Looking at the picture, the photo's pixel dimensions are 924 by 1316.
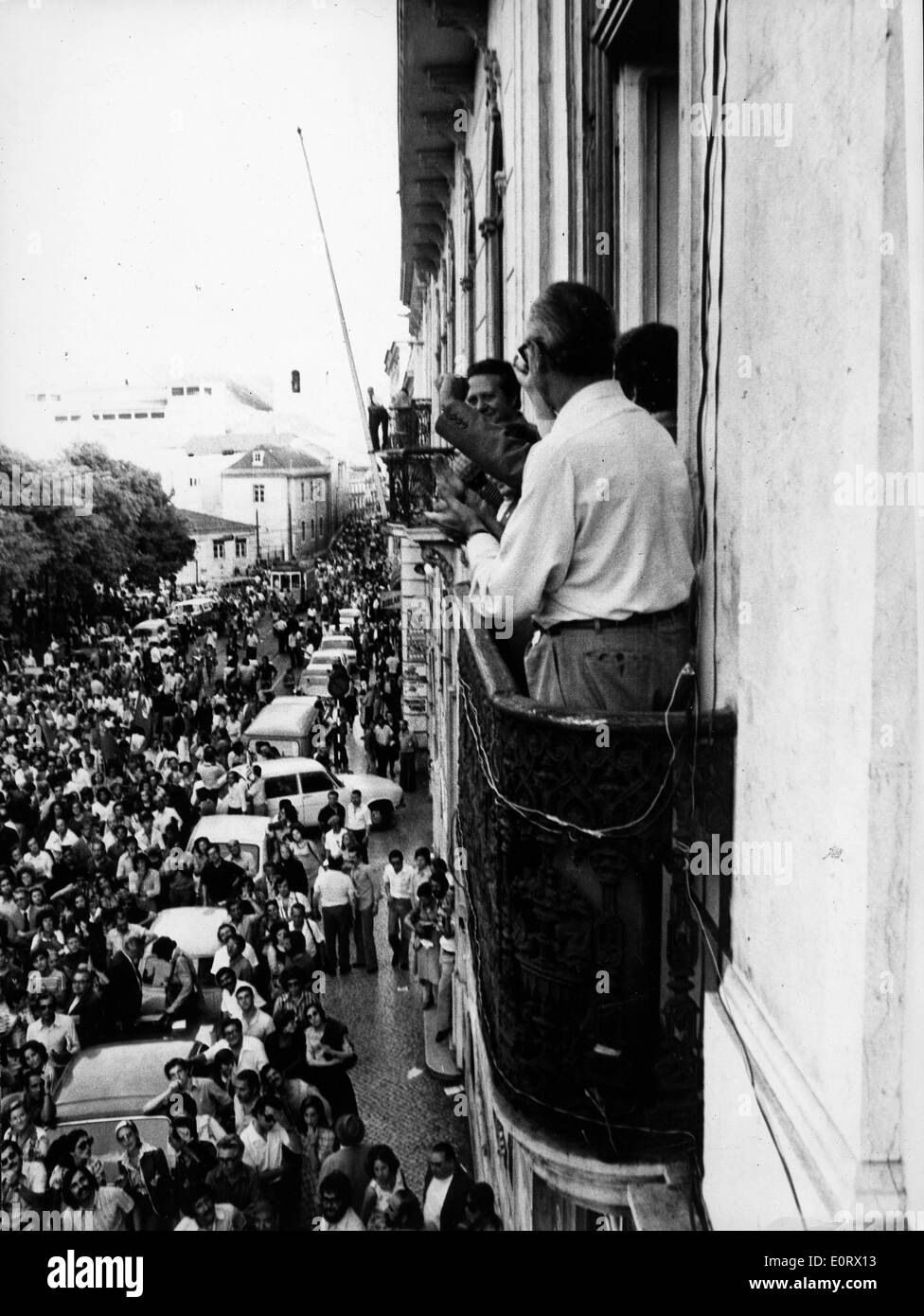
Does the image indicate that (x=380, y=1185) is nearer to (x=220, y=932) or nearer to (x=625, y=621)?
(x=220, y=932)

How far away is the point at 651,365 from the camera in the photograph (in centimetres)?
381

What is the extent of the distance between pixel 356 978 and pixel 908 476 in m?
12.2

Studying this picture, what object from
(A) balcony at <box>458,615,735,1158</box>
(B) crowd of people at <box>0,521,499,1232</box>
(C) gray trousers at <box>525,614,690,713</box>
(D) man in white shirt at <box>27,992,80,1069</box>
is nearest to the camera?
(A) balcony at <box>458,615,735,1158</box>

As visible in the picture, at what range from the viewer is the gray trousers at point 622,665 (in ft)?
10.3

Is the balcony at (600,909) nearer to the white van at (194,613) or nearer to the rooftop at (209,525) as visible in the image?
the rooftop at (209,525)

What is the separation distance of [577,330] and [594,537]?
51 centimetres

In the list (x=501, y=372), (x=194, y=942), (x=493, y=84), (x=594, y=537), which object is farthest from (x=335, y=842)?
(x=594, y=537)

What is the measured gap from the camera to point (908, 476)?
1942mm

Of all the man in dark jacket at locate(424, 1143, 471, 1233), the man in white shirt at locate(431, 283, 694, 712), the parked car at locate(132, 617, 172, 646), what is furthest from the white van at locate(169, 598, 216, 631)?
the man in white shirt at locate(431, 283, 694, 712)

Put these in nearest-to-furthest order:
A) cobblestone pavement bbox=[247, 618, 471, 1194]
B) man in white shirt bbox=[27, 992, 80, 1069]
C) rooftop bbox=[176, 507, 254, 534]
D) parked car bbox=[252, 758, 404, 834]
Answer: man in white shirt bbox=[27, 992, 80, 1069], cobblestone pavement bbox=[247, 618, 471, 1194], rooftop bbox=[176, 507, 254, 534], parked car bbox=[252, 758, 404, 834]

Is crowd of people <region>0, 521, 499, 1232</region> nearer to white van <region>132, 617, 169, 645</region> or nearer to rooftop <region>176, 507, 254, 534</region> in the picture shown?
white van <region>132, 617, 169, 645</region>

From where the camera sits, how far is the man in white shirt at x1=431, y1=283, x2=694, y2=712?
3023mm

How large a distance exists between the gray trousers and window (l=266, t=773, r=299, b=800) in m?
14.2
